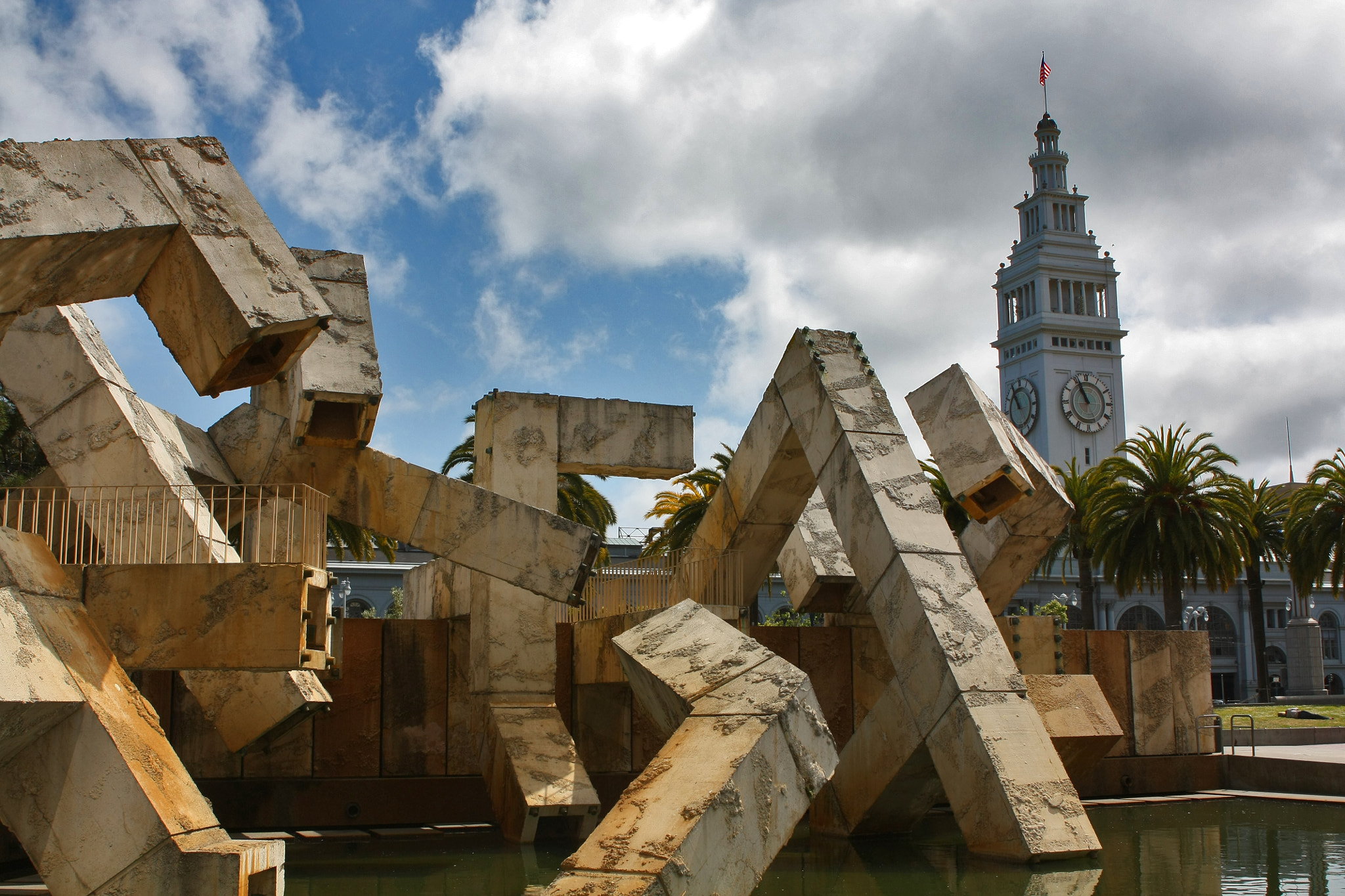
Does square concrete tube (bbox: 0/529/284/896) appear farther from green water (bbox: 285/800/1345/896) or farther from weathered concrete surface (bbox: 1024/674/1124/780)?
weathered concrete surface (bbox: 1024/674/1124/780)

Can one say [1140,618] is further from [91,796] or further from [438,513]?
[91,796]

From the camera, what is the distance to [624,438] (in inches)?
634

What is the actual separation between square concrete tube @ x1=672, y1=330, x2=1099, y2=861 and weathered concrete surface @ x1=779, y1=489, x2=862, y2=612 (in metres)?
1.33

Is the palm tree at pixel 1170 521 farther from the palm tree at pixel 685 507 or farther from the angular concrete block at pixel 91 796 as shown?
the angular concrete block at pixel 91 796

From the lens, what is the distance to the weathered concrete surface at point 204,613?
368 inches

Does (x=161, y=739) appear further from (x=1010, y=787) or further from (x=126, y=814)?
(x=1010, y=787)

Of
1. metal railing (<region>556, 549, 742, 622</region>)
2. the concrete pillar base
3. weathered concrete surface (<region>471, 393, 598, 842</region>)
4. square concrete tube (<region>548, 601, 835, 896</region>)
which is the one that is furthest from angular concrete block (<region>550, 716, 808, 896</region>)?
the concrete pillar base

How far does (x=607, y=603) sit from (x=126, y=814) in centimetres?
921

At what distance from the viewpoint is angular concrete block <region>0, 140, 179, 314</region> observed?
8.34m

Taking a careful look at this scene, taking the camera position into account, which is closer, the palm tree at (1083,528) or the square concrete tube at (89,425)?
the square concrete tube at (89,425)

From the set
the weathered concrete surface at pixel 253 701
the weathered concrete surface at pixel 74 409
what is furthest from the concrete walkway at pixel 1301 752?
the weathered concrete surface at pixel 74 409

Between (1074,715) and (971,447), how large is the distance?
3.18 meters

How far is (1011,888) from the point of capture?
9.17 meters

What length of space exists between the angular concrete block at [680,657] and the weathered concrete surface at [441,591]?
455 cm
